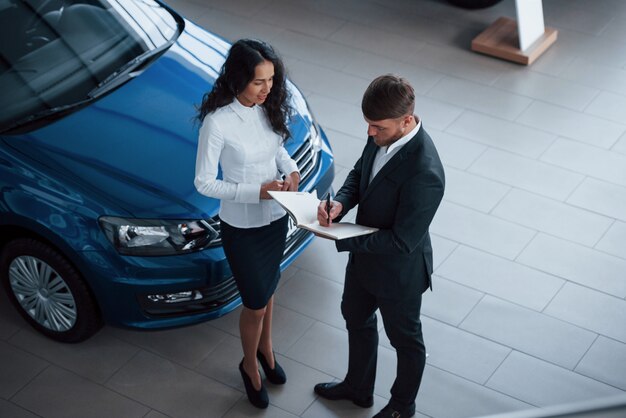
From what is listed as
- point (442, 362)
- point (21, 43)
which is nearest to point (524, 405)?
point (442, 362)

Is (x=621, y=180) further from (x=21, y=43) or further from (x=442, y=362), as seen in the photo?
(x=21, y=43)

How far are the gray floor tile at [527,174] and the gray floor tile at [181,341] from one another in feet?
6.42

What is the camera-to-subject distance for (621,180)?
5.16m

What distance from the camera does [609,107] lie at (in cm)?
580

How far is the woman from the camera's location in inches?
121

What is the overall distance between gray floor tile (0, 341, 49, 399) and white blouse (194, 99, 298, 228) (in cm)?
126

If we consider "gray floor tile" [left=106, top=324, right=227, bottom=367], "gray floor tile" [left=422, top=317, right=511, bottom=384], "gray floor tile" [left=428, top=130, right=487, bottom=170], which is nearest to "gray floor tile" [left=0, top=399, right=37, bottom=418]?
"gray floor tile" [left=106, top=324, right=227, bottom=367]

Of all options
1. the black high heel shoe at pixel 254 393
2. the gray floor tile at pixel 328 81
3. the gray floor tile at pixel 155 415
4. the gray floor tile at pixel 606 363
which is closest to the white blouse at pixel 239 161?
the black high heel shoe at pixel 254 393

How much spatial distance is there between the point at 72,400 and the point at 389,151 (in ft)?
5.95

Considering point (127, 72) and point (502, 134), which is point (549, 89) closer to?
point (502, 134)

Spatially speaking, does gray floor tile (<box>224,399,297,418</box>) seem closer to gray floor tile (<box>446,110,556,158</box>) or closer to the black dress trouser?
the black dress trouser

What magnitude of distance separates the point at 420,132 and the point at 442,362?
141cm

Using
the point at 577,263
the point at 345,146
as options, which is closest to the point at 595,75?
the point at 345,146

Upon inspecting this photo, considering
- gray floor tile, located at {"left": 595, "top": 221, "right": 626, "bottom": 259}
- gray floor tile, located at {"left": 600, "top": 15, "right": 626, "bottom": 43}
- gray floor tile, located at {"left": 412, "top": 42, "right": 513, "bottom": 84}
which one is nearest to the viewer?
gray floor tile, located at {"left": 595, "top": 221, "right": 626, "bottom": 259}
